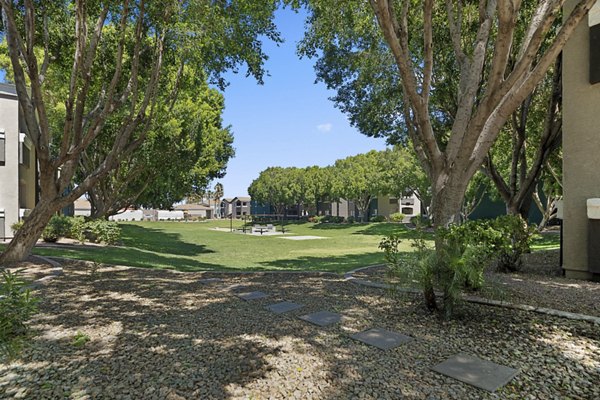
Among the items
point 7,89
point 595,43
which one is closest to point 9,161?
point 7,89

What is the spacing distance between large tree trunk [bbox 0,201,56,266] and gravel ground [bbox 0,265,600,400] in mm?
3587

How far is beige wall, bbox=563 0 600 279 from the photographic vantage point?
301 inches

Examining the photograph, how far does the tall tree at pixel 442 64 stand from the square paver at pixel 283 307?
3053mm

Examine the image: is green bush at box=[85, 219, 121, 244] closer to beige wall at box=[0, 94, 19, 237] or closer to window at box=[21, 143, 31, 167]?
beige wall at box=[0, 94, 19, 237]

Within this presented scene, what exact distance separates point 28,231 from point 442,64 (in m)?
13.2

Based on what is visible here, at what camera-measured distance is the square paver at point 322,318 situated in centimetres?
488

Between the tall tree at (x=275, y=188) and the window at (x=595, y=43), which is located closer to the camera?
the window at (x=595, y=43)

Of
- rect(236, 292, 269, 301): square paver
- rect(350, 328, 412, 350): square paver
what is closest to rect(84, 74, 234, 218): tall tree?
rect(236, 292, 269, 301): square paver

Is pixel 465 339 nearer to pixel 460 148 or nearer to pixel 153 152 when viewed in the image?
pixel 460 148

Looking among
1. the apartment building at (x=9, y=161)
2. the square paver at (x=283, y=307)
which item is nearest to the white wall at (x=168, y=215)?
the apartment building at (x=9, y=161)

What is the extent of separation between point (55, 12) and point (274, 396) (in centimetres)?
1139

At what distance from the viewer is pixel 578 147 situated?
788cm

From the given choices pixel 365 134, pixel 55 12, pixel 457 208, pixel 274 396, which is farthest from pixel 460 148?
pixel 55 12

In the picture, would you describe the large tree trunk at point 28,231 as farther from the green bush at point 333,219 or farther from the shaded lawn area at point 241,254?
the green bush at point 333,219
